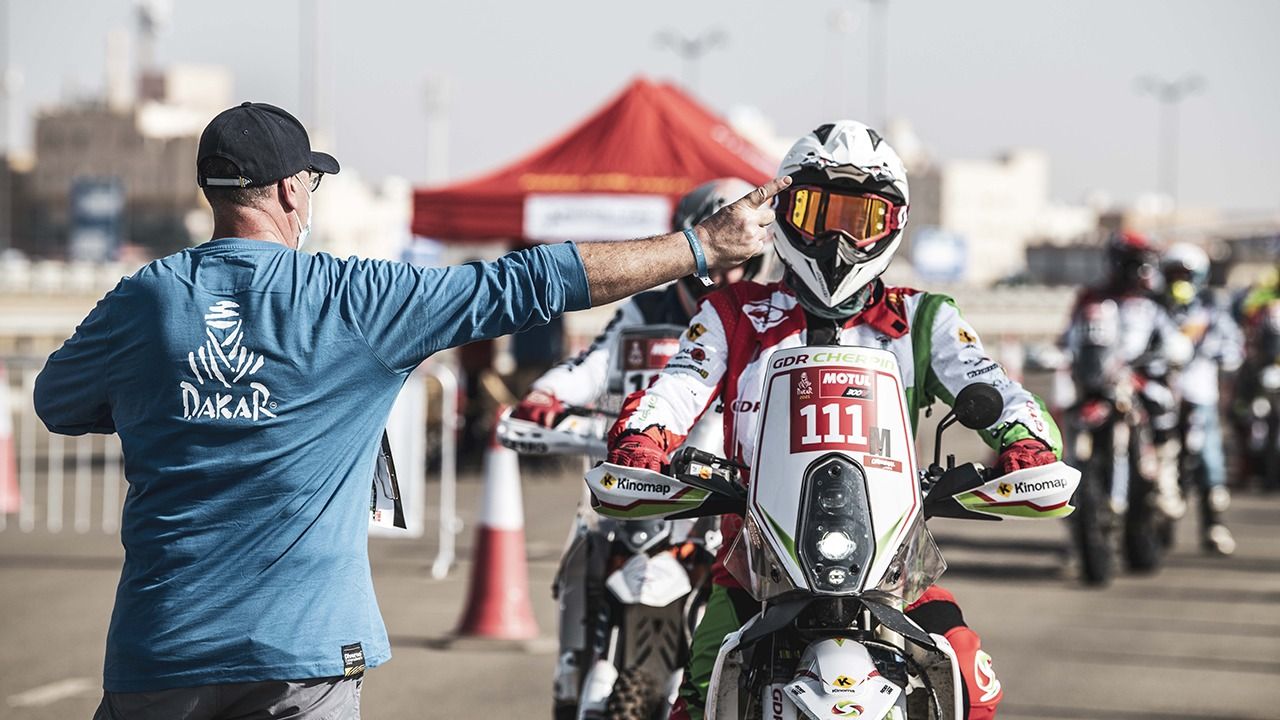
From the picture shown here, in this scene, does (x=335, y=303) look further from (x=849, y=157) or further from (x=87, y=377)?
(x=849, y=157)

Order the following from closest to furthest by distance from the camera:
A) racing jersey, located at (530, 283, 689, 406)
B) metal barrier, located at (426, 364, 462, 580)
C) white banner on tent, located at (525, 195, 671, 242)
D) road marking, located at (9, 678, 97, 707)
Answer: racing jersey, located at (530, 283, 689, 406) → road marking, located at (9, 678, 97, 707) → metal barrier, located at (426, 364, 462, 580) → white banner on tent, located at (525, 195, 671, 242)

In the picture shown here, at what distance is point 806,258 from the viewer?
474 cm

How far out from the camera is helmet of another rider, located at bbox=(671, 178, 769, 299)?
21.0ft

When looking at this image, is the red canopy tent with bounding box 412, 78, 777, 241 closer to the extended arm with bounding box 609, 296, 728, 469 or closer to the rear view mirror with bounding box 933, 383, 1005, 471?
the extended arm with bounding box 609, 296, 728, 469

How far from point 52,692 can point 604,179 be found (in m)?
10.5

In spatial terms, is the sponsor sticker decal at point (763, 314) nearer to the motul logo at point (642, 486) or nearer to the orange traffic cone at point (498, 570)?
the motul logo at point (642, 486)

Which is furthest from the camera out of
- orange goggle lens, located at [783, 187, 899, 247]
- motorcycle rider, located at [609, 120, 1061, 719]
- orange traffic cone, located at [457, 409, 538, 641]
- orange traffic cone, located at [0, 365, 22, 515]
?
orange traffic cone, located at [0, 365, 22, 515]

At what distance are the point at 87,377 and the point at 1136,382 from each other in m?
10.2

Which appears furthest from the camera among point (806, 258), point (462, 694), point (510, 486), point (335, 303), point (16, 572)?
point (16, 572)

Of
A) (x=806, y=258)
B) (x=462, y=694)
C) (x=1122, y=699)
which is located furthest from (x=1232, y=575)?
(x=806, y=258)

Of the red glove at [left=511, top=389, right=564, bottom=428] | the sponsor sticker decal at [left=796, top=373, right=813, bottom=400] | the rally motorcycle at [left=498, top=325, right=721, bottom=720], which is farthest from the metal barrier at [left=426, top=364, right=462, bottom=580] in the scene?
the sponsor sticker decal at [left=796, top=373, right=813, bottom=400]

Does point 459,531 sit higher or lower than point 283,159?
lower

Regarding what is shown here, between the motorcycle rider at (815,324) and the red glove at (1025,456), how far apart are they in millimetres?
168

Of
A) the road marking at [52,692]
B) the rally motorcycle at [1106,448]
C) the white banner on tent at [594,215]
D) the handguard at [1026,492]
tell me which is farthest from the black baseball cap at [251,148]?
the white banner on tent at [594,215]
